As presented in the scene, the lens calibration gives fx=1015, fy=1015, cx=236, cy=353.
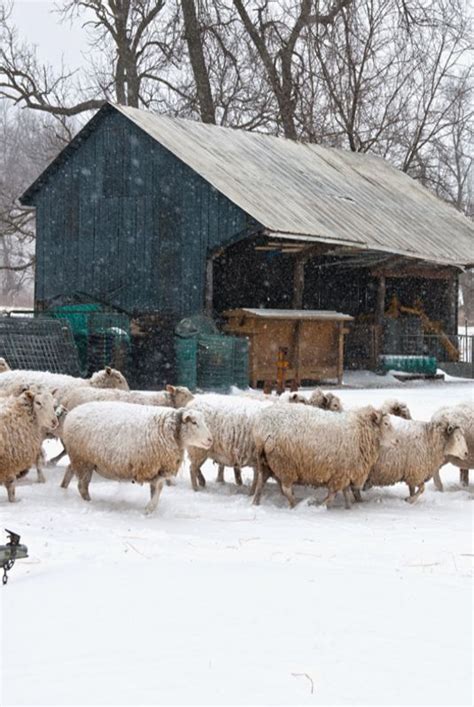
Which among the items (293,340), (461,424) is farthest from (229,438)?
(293,340)

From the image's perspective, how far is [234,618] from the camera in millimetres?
5793

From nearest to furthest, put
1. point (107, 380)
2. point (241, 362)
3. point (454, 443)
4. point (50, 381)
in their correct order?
point (454, 443) < point (50, 381) < point (107, 380) < point (241, 362)

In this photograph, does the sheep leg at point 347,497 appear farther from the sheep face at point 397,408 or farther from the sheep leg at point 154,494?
the sheep leg at point 154,494

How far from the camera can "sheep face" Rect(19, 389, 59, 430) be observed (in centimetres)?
929

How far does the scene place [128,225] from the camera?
23297 mm

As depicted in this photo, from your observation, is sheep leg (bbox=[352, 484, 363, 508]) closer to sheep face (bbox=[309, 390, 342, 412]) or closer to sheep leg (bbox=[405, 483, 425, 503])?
sheep leg (bbox=[405, 483, 425, 503])

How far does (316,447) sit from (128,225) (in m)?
14.9

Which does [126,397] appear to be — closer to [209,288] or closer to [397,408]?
[397,408]

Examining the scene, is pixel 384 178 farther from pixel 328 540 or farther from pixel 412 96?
pixel 328 540

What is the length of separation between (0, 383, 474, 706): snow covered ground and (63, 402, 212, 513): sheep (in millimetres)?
314

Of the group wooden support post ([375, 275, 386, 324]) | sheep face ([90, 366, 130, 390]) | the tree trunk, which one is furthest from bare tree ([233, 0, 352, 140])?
sheep face ([90, 366, 130, 390])

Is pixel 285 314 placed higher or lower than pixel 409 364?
higher

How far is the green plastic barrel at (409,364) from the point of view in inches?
960

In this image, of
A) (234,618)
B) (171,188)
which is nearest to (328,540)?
(234,618)
